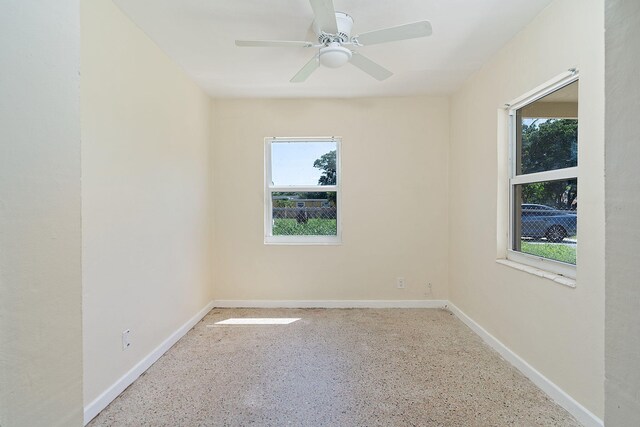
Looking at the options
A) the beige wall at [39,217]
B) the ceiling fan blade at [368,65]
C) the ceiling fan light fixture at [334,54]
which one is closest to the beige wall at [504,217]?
the ceiling fan blade at [368,65]

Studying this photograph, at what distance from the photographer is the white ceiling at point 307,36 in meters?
1.87

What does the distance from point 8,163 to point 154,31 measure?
2.15 metres

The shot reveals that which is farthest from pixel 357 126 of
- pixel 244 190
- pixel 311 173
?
pixel 244 190

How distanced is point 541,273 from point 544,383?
2.25 ft

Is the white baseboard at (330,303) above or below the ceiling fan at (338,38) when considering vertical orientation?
below

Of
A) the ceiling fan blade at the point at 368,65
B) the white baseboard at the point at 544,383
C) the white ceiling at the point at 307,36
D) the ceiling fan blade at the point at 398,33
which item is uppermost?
the white ceiling at the point at 307,36

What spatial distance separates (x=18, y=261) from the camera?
49 cm

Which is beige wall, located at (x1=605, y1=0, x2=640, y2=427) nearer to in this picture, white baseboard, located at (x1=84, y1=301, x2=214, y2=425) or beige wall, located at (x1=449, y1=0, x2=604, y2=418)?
beige wall, located at (x1=449, y1=0, x2=604, y2=418)

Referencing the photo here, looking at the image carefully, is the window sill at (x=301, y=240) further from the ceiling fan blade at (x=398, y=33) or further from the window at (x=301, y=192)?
the ceiling fan blade at (x=398, y=33)

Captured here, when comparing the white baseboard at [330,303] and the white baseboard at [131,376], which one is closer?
the white baseboard at [131,376]

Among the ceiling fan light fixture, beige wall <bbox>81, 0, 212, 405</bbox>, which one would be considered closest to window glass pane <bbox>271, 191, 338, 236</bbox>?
beige wall <bbox>81, 0, 212, 405</bbox>

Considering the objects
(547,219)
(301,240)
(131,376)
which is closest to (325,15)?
(547,219)

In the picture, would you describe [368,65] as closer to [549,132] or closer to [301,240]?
[549,132]

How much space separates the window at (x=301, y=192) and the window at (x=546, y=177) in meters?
1.79
